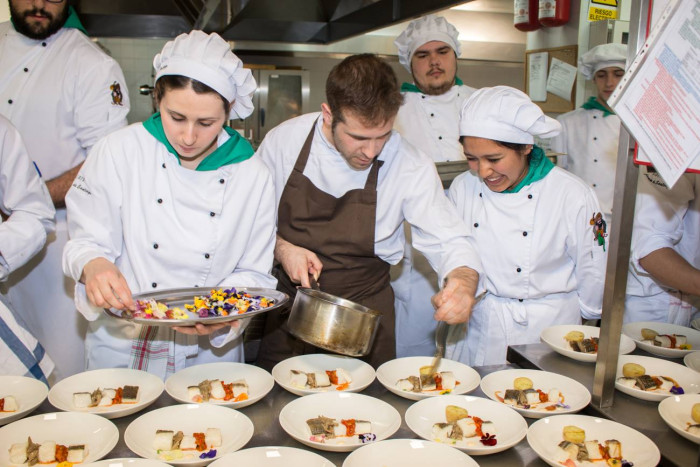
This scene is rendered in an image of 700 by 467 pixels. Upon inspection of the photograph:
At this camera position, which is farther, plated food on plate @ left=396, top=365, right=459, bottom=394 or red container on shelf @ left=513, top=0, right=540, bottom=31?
red container on shelf @ left=513, top=0, right=540, bottom=31

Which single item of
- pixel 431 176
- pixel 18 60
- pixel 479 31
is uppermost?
pixel 479 31

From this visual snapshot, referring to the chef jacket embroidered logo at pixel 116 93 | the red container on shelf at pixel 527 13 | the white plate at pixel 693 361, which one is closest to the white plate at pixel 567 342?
the white plate at pixel 693 361

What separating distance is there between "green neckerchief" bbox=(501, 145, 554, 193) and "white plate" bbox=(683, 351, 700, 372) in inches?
30.2

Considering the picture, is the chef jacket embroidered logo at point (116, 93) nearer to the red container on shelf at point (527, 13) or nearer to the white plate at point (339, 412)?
the white plate at point (339, 412)

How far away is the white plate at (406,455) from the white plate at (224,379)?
13.7 inches

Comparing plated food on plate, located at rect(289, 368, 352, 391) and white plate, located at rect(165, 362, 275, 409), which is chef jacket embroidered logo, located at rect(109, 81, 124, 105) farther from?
plated food on plate, located at rect(289, 368, 352, 391)

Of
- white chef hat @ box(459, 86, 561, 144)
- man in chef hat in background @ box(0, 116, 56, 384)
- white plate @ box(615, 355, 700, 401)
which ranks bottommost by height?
white plate @ box(615, 355, 700, 401)

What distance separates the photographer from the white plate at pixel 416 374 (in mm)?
1561

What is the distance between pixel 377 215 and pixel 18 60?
1885mm

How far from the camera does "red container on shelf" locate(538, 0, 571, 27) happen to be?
385 cm

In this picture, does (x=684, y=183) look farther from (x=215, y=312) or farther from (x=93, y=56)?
(x=93, y=56)

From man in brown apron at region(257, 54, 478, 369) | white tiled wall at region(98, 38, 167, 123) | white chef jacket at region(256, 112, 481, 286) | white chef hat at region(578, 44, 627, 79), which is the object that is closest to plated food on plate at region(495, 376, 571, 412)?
man in brown apron at region(257, 54, 478, 369)

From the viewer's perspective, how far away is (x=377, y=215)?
2176 mm

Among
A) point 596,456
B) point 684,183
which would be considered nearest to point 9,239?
point 596,456
